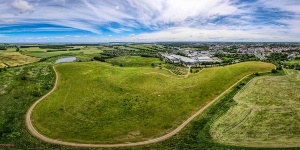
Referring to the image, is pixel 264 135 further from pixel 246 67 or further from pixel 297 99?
pixel 246 67

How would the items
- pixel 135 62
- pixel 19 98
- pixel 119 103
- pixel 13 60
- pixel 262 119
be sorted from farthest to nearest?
pixel 135 62 → pixel 13 60 → pixel 19 98 → pixel 119 103 → pixel 262 119

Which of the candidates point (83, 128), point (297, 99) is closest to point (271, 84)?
point (297, 99)

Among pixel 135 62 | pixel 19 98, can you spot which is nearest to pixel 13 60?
pixel 135 62

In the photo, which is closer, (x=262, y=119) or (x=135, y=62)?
(x=262, y=119)

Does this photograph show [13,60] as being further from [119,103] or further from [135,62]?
[119,103]

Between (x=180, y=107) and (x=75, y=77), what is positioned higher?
(x=75, y=77)

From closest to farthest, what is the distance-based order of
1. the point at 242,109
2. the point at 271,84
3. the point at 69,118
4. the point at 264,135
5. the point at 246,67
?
1. the point at 264,135
2. the point at 69,118
3. the point at 242,109
4. the point at 271,84
5. the point at 246,67

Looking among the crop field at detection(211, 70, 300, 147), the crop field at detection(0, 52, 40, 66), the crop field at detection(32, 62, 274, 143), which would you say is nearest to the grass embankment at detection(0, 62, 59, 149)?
the crop field at detection(32, 62, 274, 143)
